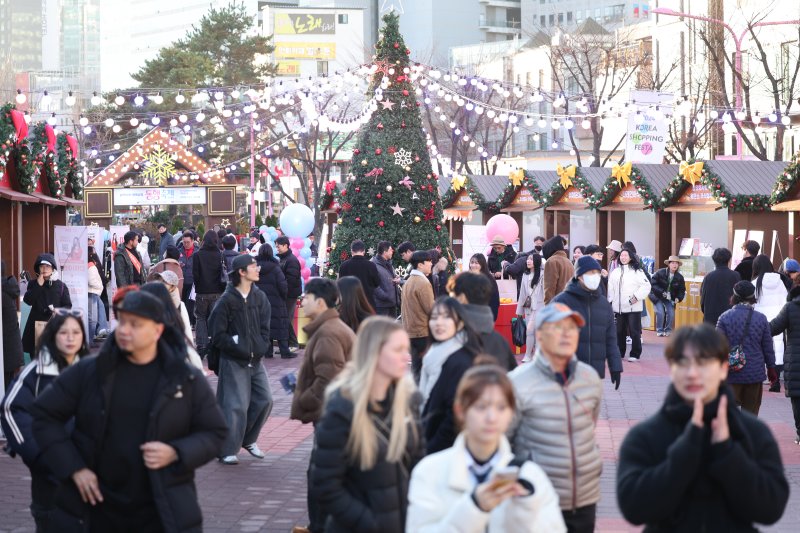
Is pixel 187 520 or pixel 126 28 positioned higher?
pixel 126 28

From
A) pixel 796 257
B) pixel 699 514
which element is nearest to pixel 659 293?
pixel 796 257

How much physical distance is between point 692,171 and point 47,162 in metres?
11.4

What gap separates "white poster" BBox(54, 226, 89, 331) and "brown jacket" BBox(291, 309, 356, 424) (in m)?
10.7

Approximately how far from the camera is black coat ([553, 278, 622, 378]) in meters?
10.7

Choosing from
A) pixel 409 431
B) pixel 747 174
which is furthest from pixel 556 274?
pixel 747 174

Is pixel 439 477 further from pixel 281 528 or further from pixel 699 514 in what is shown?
pixel 281 528

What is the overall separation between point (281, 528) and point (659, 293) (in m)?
15.3

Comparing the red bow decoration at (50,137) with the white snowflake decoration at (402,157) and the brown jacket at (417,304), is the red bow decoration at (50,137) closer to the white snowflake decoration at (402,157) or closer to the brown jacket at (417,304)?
the white snowflake decoration at (402,157)

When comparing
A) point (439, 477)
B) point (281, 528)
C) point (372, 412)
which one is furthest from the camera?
point (281, 528)

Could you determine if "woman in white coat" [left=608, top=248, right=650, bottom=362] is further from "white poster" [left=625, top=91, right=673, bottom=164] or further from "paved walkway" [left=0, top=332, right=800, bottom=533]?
"white poster" [left=625, top=91, right=673, bottom=164]

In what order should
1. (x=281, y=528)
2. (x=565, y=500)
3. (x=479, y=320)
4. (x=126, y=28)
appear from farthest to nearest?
(x=126, y=28)
(x=281, y=528)
(x=479, y=320)
(x=565, y=500)

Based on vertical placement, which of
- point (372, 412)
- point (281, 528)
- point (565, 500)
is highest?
point (372, 412)

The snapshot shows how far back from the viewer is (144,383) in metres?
5.32

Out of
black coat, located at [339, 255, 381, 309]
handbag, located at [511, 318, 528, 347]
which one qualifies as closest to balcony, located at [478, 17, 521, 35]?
handbag, located at [511, 318, 528, 347]
